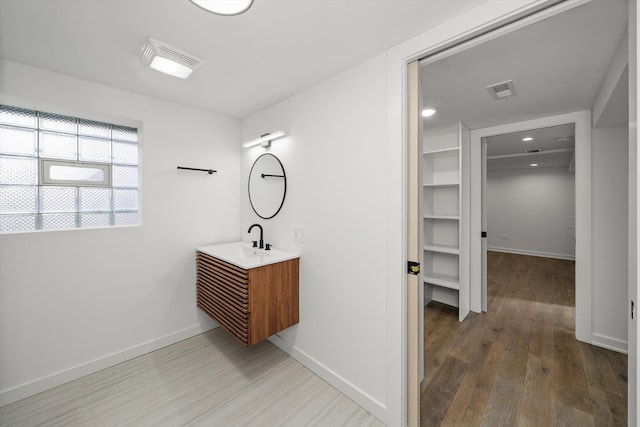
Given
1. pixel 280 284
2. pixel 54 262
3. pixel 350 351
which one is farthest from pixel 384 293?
pixel 54 262

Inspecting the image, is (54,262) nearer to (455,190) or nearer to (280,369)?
(280,369)

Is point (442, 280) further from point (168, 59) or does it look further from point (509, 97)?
point (168, 59)

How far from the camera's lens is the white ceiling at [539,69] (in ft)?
4.67

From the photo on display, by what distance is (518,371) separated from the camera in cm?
217

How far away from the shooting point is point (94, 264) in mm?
2156

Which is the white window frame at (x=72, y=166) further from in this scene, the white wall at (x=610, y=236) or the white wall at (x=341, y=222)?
the white wall at (x=610, y=236)

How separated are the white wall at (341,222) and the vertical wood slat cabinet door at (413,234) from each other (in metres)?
0.16

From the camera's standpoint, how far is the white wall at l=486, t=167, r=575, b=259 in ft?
20.4

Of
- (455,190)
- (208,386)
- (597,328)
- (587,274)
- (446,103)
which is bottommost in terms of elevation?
(208,386)

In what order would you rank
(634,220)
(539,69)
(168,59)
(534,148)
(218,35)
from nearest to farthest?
(634,220)
(218,35)
(168,59)
(539,69)
(534,148)

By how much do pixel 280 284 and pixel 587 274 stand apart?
2.97 m

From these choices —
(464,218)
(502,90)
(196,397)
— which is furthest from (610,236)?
(196,397)

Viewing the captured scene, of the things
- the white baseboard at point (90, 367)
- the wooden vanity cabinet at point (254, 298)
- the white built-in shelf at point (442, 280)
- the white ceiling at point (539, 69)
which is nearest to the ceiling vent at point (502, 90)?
the white ceiling at point (539, 69)

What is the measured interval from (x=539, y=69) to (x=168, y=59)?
2.54 metres
